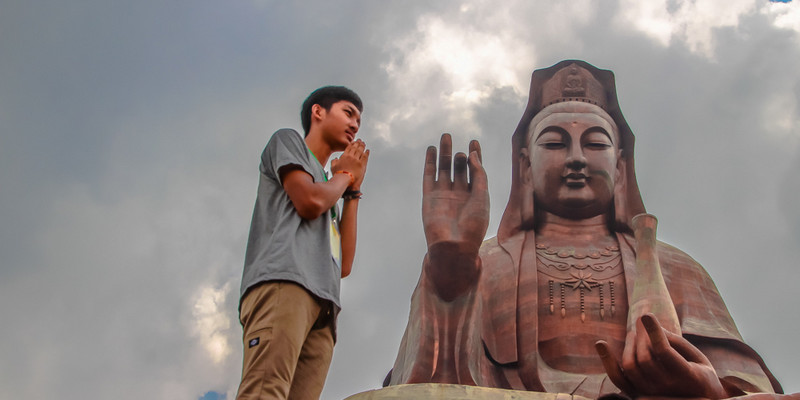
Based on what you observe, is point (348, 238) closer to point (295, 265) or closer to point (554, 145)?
point (295, 265)

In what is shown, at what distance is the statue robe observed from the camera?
7957 millimetres

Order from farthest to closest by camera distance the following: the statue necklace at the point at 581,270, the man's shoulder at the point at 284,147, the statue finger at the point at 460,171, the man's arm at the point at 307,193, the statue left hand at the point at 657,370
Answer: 1. the statue necklace at the point at 581,270
2. the statue finger at the point at 460,171
3. the statue left hand at the point at 657,370
4. the man's shoulder at the point at 284,147
5. the man's arm at the point at 307,193

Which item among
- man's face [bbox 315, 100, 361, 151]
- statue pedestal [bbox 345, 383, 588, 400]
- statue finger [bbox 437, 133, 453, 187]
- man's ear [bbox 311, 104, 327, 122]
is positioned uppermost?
statue finger [bbox 437, 133, 453, 187]

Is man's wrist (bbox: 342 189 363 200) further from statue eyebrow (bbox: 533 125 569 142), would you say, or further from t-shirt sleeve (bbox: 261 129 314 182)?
statue eyebrow (bbox: 533 125 569 142)

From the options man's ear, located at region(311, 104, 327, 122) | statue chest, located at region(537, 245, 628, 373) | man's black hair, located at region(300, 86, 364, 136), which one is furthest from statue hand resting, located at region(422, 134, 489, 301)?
man's ear, located at region(311, 104, 327, 122)

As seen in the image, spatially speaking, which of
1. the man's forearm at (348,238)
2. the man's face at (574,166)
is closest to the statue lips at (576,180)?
the man's face at (574,166)

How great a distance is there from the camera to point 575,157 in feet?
31.8

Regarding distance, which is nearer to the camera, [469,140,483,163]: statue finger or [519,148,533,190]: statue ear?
[469,140,483,163]: statue finger

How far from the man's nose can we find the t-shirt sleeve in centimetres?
602

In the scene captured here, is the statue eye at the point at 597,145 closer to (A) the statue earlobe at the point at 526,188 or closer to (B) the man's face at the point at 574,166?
(B) the man's face at the point at 574,166

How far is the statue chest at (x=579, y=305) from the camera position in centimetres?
852

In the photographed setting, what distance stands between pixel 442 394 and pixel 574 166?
3896mm

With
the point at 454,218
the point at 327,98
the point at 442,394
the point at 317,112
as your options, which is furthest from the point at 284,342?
the point at 454,218

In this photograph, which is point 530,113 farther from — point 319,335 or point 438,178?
point 319,335
